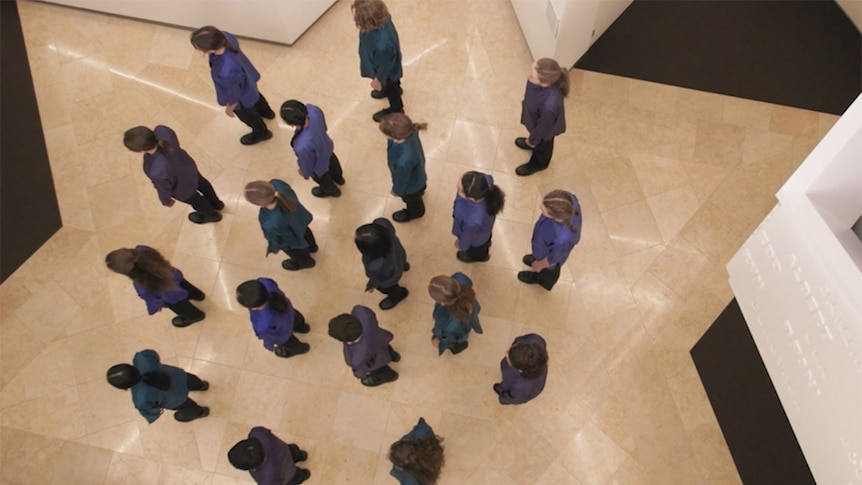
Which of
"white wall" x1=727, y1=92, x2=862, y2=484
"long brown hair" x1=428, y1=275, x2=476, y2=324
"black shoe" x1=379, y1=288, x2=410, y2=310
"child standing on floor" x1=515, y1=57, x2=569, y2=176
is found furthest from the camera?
"black shoe" x1=379, y1=288, x2=410, y2=310

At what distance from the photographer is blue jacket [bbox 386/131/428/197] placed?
15.5ft

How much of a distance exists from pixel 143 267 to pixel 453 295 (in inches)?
93.1

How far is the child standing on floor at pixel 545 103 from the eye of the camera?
4598 mm

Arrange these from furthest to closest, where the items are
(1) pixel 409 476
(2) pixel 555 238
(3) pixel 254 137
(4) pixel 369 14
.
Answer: (3) pixel 254 137
(4) pixel 369 14
(2) pixel 555 238
(1) pixel 409 476

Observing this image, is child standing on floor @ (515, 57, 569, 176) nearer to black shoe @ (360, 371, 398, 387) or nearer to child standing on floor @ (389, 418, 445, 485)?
black shoe @ (360, 371, 398, 387)

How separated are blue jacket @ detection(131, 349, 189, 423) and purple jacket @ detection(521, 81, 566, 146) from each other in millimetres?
3618

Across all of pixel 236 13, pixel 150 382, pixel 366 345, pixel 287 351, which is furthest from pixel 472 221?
pixel 236 13

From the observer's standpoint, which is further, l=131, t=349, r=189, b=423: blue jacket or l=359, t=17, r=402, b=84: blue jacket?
l=359, t=17, r=402, b=84: blue jacket

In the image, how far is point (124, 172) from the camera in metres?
6.15

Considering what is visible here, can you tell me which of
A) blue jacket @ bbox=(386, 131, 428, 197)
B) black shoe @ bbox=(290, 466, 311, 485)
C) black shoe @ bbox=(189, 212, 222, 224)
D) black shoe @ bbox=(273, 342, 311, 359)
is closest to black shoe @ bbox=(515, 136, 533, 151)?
blue jacket @ bbox=(386, 131, 428, 197)

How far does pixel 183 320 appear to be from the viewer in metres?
5.52

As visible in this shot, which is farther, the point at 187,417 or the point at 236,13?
the point at 236,13

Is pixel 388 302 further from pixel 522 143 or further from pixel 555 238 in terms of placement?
pixel 522 143

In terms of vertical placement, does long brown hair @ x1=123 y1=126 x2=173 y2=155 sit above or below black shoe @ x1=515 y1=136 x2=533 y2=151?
above
